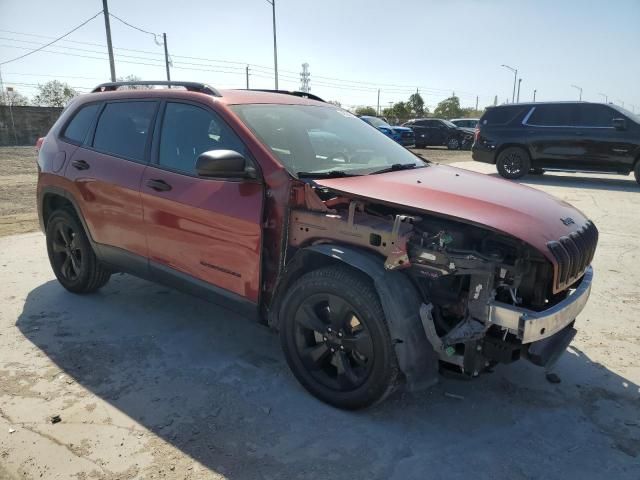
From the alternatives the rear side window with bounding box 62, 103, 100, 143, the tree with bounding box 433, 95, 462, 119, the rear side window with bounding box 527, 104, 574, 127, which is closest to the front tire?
the rear side window with bounding box 62, 103, 100, 143

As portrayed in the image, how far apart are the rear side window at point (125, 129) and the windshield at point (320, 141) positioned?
92 centimetres

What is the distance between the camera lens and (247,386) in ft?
Answer: 10.4

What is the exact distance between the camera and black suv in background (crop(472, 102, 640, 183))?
11.8 metres

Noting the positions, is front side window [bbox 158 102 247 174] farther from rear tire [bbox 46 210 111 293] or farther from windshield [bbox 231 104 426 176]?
rear tire [bbox 46 210 111 293]

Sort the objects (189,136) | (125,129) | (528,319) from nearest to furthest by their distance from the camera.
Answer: (528,319) → (189,136) → (125,129)

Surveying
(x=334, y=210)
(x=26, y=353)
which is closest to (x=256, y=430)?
(x=334, y=210)

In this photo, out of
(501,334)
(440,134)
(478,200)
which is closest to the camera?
(501,334)

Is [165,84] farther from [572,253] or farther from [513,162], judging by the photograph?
[513,162]

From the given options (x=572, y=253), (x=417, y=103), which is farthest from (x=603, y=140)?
(x=417, y=103)

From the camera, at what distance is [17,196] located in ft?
33.1

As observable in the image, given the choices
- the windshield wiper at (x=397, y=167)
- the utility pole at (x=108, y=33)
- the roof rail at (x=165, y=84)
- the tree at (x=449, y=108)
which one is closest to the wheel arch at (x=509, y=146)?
the windshield wiper at (x=397, y=167)

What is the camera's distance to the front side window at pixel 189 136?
3.32 m

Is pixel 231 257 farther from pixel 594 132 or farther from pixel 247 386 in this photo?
pixel 594 132

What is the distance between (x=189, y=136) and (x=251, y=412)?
6.39 feet
